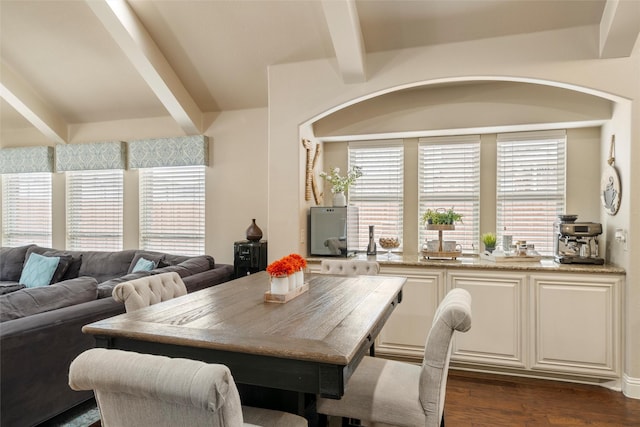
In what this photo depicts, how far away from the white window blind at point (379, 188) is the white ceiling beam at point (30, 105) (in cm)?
395

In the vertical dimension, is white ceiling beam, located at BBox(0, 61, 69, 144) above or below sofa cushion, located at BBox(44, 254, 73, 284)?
above

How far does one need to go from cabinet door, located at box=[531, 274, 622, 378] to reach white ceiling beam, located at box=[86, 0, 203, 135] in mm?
3880

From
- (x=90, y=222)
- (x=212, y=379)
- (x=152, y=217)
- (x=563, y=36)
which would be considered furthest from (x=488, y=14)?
(x=90, y=222)

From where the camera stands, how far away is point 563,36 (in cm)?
298

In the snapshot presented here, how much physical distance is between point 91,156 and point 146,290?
12.4 feet

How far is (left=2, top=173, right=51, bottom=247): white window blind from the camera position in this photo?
18.0 feet

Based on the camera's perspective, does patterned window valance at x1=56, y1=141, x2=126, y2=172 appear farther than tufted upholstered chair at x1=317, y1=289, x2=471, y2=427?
Yes

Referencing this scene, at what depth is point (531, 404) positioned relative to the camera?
2801 millimetres

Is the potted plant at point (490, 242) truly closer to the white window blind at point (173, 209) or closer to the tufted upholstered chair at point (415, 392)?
the tufted upholstered chair at point (415, 392)

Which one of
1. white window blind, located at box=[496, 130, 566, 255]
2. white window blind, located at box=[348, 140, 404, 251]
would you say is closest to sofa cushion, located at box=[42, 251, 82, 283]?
white window blind, located at box=[348, 140, 404, 251]

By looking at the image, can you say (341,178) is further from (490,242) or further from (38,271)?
(38,271)

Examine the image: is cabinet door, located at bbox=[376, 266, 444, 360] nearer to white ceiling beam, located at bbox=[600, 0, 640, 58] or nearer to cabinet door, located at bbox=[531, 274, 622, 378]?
cabinet door, located at bbox=[531, 274, 622, 378]

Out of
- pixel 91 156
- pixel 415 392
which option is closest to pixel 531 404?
pixel 415 392

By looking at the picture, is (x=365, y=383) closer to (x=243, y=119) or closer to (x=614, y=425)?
(x=614, y=425)
